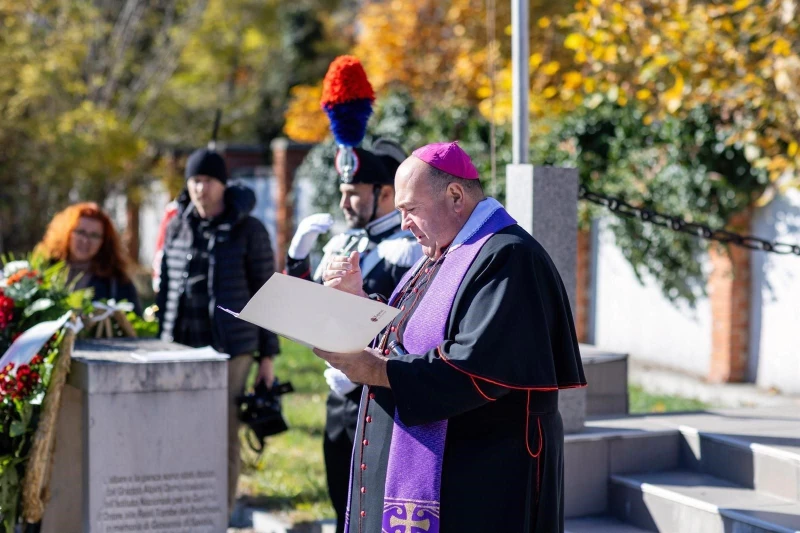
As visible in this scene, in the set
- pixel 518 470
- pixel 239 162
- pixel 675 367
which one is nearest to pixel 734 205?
pixel 675 367

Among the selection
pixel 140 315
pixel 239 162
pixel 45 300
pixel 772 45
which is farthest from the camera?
pixel 239 162

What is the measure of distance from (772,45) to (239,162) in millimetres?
16062

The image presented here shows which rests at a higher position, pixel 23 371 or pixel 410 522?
pixel 23 371

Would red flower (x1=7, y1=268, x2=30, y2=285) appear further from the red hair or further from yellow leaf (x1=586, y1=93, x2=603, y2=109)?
yellow leaf (x1=586, y1=93, x2=603, y2=109)

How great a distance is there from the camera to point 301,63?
31.1 m

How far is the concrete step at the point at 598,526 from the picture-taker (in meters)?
5.04

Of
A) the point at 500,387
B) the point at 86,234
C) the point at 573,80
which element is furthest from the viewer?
the point at 573,80

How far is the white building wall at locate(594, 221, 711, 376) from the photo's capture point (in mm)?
10602

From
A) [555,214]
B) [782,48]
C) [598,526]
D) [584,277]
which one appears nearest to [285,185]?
[584,277]

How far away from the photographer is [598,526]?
202 inches

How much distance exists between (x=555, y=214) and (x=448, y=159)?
2.24 meters

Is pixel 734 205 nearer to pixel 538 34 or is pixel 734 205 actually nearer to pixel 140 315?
pixel 140 315

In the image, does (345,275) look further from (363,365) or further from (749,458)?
(749,458)

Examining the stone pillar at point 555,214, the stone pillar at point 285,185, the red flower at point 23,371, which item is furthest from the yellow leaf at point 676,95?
the stone pillar at point 285,185
